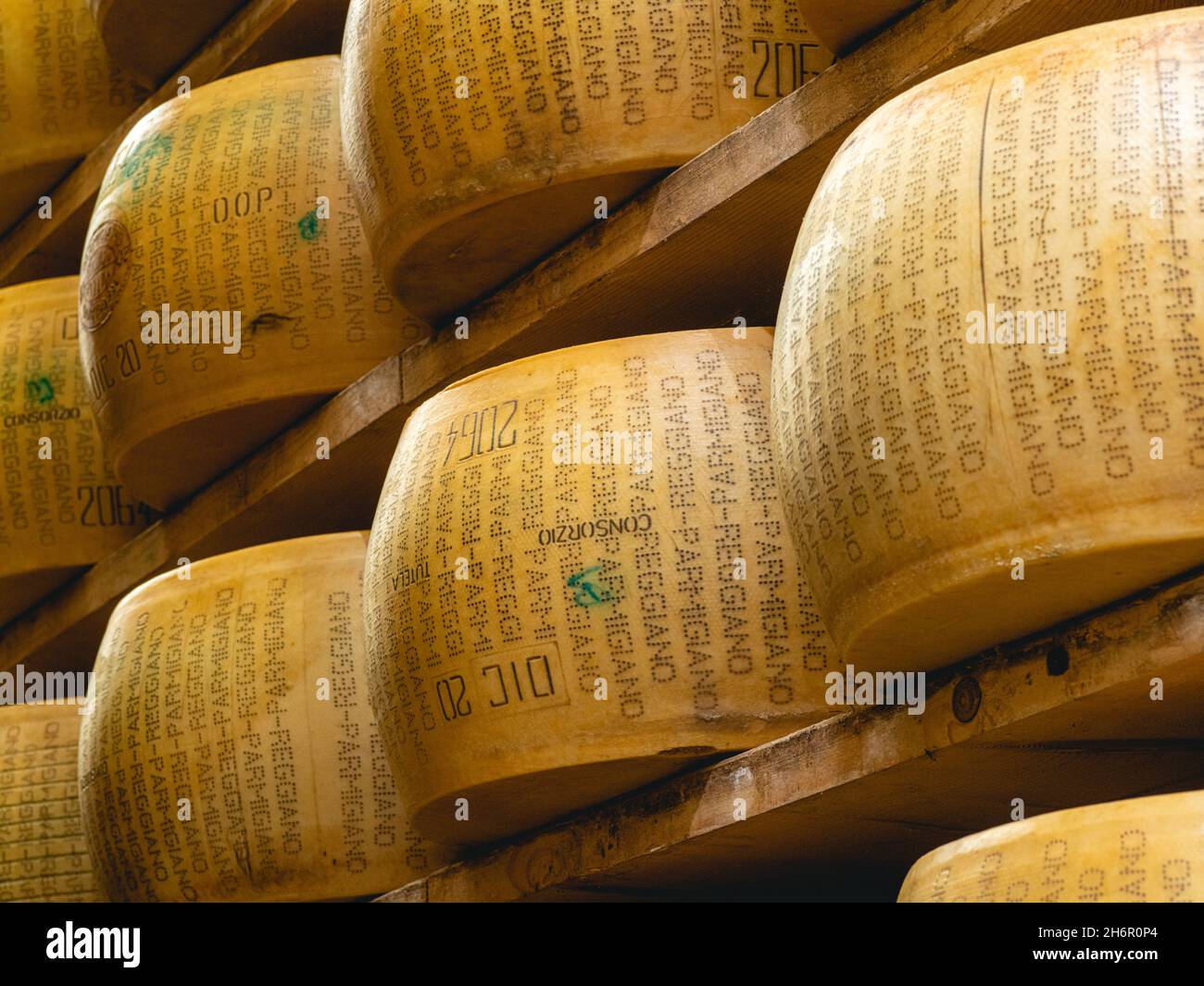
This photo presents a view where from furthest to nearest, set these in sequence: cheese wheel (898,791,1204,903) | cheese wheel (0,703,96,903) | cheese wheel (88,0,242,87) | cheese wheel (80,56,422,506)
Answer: cheese wheel (88,0,242,87) < cheese wheel (0,703,96,903) < cheese wheel (80,56,422,506) < cheese wheel (898,791,1204,903)

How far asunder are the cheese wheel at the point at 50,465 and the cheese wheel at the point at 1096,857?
1.44 meters

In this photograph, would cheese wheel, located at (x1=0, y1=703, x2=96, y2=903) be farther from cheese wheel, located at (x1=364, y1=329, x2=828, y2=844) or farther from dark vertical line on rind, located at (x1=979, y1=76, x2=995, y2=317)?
dark vertical line on rind, located at (x1=979, y1=76, x2=995, y2=317)

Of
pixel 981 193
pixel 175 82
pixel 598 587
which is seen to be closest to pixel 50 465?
pixel 175 82

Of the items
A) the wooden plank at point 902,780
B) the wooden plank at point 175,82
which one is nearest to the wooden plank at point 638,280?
the wooden plank at point 175,82

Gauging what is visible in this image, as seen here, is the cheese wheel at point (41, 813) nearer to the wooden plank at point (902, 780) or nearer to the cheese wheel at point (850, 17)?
the wooden plank at point (902, 780)

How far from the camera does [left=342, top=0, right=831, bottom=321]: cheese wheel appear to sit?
1.55 metres

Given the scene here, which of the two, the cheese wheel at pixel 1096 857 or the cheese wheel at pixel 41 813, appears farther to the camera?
the cheese wheel at pixel 41 813

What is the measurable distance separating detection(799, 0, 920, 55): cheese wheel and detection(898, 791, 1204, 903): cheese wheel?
2.02 feet

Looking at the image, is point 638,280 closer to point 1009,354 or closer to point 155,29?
point 1009,354

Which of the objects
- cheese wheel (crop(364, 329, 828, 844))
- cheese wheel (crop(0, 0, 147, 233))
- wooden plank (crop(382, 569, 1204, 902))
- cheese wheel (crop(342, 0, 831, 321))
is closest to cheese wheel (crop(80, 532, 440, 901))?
wooden plank (crop(382, 569, 1204, 902))

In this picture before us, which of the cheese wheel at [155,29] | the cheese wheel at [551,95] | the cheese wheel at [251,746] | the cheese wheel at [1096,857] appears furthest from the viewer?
the cheese wheel at [155,29]

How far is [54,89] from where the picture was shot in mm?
2541

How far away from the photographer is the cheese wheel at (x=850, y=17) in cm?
139

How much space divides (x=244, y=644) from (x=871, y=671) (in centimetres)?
66
